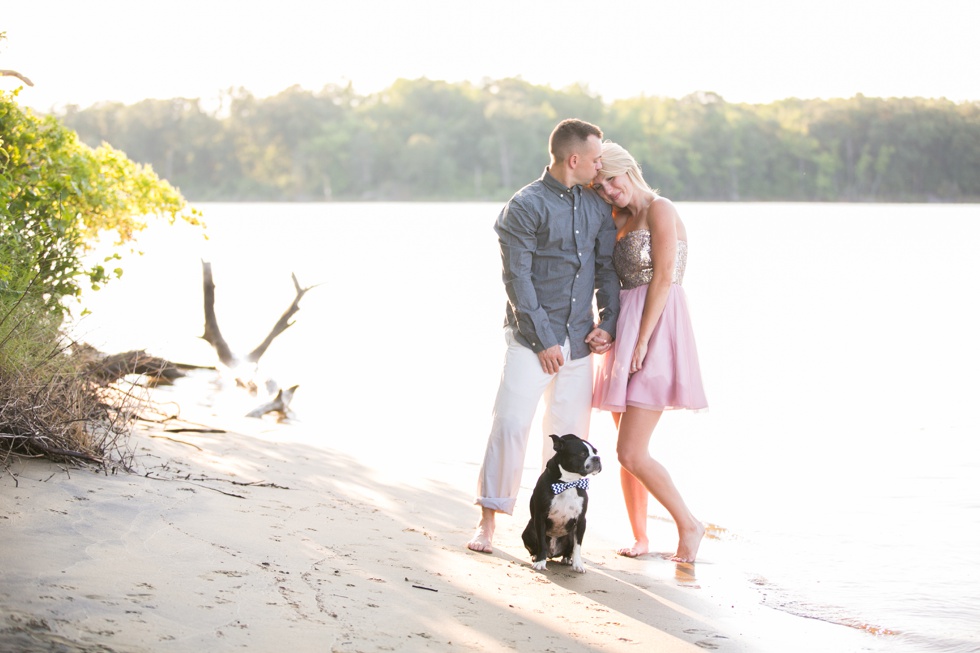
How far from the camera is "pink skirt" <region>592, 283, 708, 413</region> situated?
15.6ft

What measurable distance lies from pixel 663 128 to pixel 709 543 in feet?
232

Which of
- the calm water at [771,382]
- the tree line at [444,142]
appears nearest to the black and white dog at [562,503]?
the calm water at [771,382]

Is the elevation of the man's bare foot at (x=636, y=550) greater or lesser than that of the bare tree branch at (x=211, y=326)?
lesser

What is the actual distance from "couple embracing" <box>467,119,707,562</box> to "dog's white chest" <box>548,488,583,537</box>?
0.25 m

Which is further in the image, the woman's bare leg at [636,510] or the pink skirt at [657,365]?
the woman's bare leg at [636,510]

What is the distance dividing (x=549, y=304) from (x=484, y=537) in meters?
1.17

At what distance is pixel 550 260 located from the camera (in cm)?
470

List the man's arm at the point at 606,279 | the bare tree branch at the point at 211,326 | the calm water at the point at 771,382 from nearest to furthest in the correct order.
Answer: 1. the man's arm at the point at 606,279
2. the calm water at the point at 771,382
3. the bare tree branch at the point at 211,326

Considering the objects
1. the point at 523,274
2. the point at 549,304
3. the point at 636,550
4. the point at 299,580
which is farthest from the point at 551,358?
the point at 299,580

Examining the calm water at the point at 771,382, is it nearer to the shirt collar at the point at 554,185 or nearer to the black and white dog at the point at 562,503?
the black and white dog at the point at 562,503

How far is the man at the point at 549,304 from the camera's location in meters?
4.64

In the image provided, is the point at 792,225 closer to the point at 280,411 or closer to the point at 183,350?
the point at 183,350

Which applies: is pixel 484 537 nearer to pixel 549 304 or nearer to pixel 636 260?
pixel 549 304

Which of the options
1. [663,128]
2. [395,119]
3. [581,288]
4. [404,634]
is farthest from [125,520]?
[395,119]
